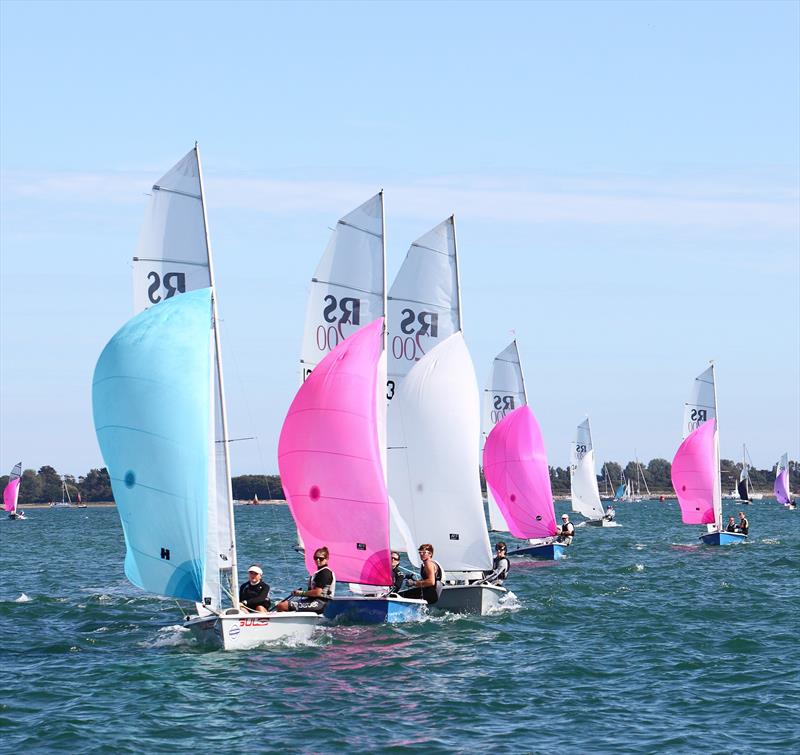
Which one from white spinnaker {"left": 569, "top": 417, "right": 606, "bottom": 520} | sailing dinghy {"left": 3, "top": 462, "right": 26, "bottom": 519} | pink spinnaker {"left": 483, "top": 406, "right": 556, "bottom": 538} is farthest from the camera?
sailing dinghy {"left": 3, "top": 462, "right": 26, "bottom": 519}

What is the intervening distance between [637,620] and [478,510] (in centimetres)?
448

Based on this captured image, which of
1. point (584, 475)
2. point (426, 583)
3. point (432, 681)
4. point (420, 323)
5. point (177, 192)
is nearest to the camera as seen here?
point (432, 681)

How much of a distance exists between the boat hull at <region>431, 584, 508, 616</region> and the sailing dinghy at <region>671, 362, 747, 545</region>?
2956 centimetres

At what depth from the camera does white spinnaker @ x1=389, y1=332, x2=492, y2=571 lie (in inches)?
1169

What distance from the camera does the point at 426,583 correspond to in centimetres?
2723

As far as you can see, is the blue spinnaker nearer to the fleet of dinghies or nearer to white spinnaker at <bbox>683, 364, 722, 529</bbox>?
the fleet of dinghies

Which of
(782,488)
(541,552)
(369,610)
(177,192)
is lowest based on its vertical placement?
(782,488)

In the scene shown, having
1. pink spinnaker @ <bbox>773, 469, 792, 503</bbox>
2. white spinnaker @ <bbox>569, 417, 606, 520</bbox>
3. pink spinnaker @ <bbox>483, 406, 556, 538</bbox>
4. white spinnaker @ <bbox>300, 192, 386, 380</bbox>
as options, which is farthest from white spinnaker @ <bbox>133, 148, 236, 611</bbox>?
pink spinnaker @ <bbox>773, 469, 792, 503</bbox>

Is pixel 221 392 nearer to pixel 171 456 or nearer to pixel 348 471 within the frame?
pixel 171 456

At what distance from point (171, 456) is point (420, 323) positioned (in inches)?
400

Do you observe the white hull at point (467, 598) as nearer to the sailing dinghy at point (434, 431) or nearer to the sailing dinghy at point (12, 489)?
the sailing dinghy at point (434, 431)

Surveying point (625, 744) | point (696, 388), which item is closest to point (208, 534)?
point (625, 744)

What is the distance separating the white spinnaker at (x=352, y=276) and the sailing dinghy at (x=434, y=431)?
7.00 feet

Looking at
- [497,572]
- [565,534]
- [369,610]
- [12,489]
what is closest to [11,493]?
[12,489]
